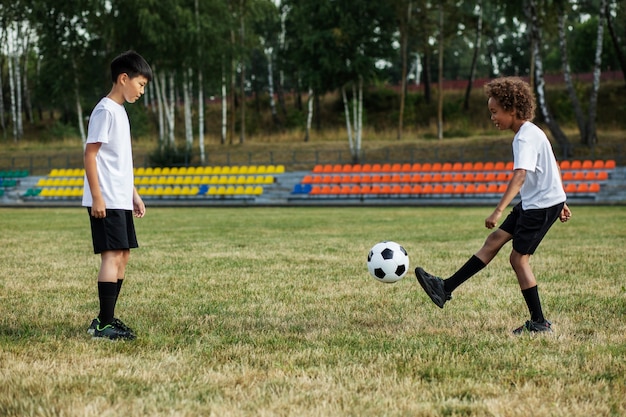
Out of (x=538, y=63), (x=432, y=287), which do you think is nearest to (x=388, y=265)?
(x=432, y=287)

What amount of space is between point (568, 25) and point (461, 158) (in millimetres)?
25489

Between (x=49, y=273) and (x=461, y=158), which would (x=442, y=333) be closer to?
(x=49, y=273)

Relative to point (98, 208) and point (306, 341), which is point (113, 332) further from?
point (306, 341)

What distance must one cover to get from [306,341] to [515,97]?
2.22 m

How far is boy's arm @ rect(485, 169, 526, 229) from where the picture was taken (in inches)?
189

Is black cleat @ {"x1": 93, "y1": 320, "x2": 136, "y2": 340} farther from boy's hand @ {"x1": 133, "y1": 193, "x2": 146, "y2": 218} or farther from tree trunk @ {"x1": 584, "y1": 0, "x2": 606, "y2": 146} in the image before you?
tree trunk @ {"x1": 584, "y1": 0, "x2": 606, "y2": 146}

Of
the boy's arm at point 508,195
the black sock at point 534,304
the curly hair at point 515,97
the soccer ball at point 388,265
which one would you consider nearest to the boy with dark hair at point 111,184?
the soccer ball at point 388,265

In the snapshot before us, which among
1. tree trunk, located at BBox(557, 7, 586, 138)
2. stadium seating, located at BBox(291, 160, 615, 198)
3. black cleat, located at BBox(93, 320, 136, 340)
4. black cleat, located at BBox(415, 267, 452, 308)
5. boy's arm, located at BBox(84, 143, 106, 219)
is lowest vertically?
stadium seating, located at BBox(291, 160, 615, 198)

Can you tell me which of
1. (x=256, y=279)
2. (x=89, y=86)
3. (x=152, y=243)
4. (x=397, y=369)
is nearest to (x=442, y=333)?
(x=397, y=369)

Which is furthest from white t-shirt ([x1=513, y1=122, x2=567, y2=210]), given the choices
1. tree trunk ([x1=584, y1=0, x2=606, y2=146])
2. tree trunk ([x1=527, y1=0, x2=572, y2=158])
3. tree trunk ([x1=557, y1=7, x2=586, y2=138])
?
tree trunk ([x1=584, y1=0, x2=606, y2=146])

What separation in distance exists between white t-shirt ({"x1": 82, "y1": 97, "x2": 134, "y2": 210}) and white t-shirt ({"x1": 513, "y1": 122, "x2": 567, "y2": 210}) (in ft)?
8.84

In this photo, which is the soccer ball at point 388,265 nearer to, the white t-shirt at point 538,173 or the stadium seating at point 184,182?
the white t-shirt at point 538,173

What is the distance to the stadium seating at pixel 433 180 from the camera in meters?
27.3

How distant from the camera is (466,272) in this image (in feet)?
18.2
